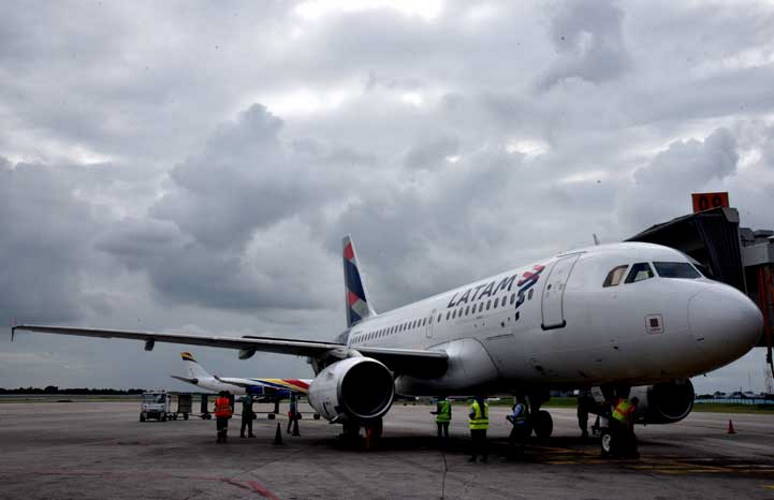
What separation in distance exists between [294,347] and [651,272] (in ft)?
34.3

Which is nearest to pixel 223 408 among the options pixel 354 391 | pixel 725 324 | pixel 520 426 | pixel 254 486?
pixel 354 391

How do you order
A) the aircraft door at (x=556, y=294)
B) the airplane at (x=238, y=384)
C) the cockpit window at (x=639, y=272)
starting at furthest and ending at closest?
the airplane at (x=238, y=384), the aircraft door at (x=556, y=294), the cockpit window at (x=639, y=272)

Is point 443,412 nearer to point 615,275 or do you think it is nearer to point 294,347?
point 294,347

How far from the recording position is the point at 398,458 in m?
14.9

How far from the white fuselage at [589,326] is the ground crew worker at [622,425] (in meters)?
0.57

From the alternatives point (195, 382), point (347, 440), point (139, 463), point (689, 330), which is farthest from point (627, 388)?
point (195, 382)

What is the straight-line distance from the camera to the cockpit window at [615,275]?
44.2 ft

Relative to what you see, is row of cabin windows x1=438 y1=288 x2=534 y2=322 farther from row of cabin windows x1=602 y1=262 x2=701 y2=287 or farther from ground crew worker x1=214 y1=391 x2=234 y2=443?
ground crew worker x1=214 y1=391 x2=234 y2=443

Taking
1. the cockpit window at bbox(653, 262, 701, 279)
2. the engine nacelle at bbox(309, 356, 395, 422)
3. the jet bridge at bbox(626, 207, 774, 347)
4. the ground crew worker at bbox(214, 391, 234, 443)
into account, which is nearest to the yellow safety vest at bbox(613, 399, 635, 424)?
the cockpit window at bbox(653, 262, 701, 279)

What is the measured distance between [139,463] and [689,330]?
36.0 ft

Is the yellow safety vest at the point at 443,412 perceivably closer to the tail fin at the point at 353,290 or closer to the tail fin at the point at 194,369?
the tail fin at the point at 353,290

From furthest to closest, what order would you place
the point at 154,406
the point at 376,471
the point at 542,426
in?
the point at 154,406 < the point at 542,426 < the point at 376,471

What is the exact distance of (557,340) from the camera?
565 inches

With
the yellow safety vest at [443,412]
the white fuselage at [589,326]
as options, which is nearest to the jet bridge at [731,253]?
the white fuselage at [589,326]
